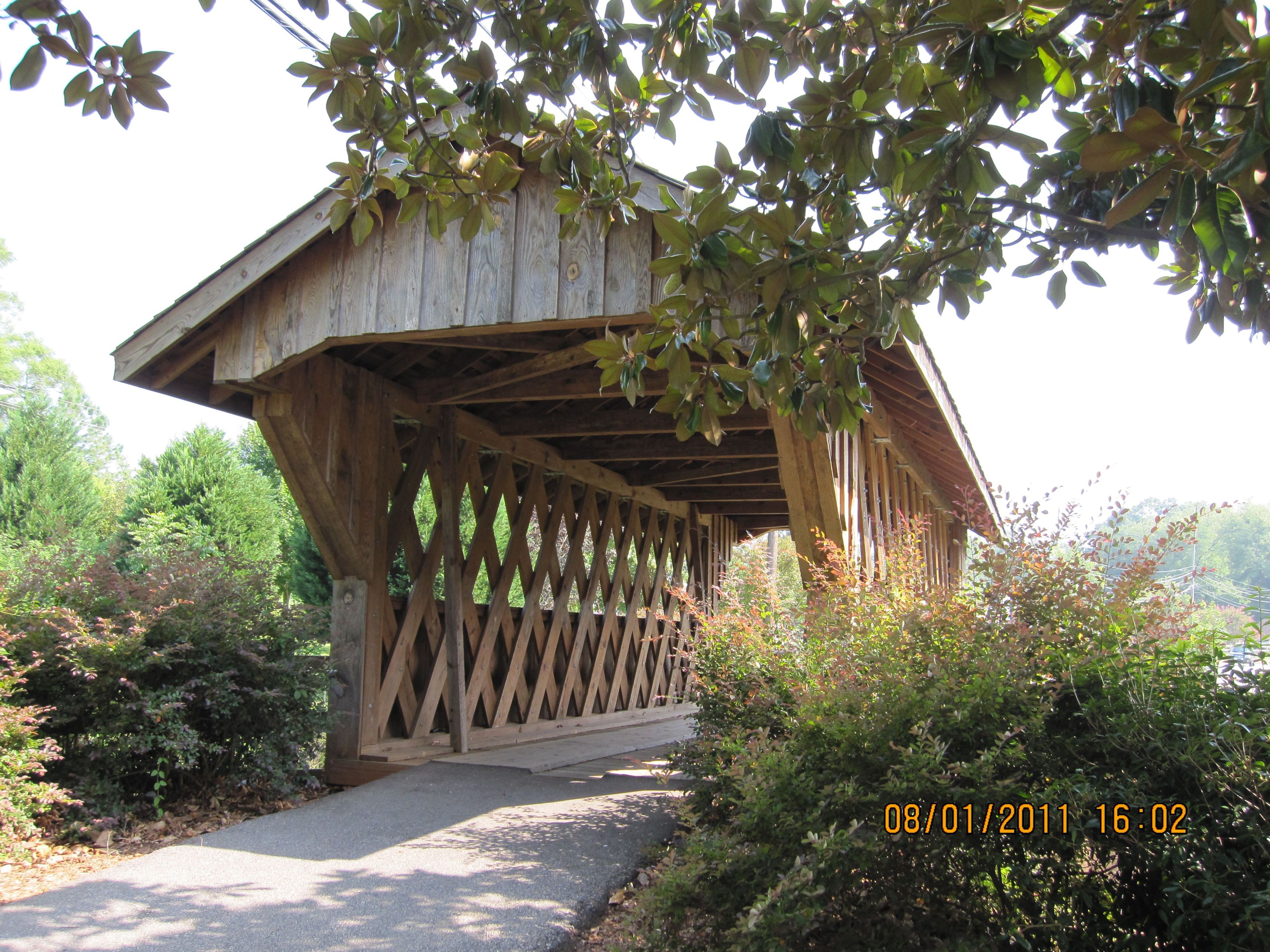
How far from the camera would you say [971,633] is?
294 cm

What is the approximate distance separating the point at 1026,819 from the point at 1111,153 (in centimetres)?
185

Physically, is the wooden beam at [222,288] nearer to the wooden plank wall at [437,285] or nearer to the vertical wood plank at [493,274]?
the wooden plank wall at [437,285]

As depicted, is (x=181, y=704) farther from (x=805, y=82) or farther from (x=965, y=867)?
(x=805, y=82)

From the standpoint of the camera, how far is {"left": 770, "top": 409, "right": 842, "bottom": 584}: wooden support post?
5.38m

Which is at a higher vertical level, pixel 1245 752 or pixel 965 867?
pixel 1245 752

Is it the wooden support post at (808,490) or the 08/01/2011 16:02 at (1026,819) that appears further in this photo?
the wooden support post at (808,490)

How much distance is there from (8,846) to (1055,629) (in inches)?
184

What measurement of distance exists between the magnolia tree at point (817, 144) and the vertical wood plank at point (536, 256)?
1617mm

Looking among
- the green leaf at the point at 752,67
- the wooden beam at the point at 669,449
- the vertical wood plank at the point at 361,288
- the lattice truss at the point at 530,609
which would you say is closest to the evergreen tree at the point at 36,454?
the lattice truss at the point at 530,609

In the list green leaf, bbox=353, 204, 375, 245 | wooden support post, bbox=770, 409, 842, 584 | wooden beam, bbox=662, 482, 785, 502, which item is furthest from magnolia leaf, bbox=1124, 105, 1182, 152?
wooden beam, bbox=662, 482, 785, 502

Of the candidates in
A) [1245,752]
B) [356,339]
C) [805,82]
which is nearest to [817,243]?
[805,82]

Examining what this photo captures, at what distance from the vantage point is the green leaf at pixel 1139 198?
140 cm

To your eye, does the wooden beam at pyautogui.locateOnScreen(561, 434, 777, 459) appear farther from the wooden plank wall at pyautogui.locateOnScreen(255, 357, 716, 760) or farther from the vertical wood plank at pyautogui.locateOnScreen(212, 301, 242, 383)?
the vertical wood plank at pyautogui.locateOnScreen(212, 301, 242, 383)

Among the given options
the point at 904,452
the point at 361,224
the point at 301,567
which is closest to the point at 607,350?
the point at 361,224
